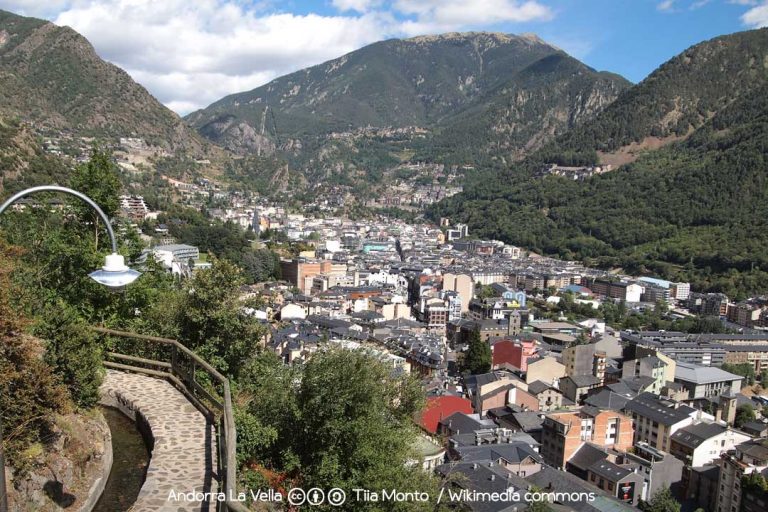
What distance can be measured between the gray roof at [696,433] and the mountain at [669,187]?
35541 mm

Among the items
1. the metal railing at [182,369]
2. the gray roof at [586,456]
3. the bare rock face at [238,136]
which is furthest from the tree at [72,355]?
the bare rock face at [238,136]

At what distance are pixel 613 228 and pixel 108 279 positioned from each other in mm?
81347

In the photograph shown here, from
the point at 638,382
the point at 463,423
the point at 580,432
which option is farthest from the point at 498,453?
the point at 638,382

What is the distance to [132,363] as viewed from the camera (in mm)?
7719

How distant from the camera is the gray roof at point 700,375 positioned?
31841 millimetres

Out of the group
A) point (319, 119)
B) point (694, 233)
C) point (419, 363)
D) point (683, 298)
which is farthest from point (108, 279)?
point (319, 119)

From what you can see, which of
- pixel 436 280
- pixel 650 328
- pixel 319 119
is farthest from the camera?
pixel 319 119

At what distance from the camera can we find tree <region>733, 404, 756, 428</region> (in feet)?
94.3

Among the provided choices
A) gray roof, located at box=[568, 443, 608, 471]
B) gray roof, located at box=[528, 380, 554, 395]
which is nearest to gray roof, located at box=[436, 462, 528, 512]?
gray roof, located at box=[568, 443, 608, 471]

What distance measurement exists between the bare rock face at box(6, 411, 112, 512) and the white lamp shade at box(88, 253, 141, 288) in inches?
76.0

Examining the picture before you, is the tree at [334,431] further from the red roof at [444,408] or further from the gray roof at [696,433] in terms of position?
the gray roof at [696,433]

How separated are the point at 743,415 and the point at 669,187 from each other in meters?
61.2

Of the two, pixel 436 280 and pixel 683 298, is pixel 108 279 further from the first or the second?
pixel 683 298

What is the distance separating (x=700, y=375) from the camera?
32250 mm
